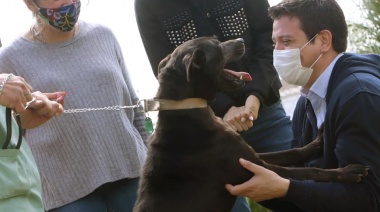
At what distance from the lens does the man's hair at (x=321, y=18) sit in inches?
137

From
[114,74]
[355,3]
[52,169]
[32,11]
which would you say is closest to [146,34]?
[114,74]

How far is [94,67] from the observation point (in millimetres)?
3912

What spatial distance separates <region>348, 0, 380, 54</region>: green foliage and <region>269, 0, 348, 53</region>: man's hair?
3.50m

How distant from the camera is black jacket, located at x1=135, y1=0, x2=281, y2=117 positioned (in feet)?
13.3

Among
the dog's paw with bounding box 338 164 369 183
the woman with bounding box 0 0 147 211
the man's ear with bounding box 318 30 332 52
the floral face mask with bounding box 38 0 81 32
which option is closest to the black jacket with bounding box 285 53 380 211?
the dog's paw with bounding box 338 164 369 183

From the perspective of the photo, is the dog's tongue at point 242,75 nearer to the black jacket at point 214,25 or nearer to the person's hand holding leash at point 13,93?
the black jacket at point 214,25

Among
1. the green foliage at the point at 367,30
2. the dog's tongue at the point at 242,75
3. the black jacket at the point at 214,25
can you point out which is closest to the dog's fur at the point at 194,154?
the dog's tongue at the point at 242,75

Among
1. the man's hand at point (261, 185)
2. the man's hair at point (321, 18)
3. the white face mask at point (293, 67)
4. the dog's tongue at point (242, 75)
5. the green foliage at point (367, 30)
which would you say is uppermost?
the man's hair at point (321, 18)

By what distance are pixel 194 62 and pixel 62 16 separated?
861 mm

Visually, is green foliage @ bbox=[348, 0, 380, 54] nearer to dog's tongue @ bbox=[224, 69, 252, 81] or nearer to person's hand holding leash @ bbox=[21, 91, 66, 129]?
dog's tongue @ bbox=[224, 69, 252, 81]

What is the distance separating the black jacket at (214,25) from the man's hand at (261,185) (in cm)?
85

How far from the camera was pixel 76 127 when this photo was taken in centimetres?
382

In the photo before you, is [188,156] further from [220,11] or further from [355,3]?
[355,3]

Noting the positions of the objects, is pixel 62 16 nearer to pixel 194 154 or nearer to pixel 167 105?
pixel 167 105
